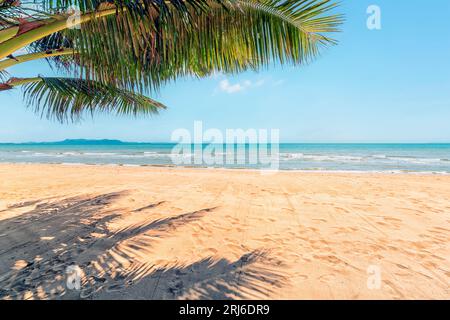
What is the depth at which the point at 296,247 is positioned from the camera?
3268 mm

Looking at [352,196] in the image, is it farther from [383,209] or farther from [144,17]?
[144,17]

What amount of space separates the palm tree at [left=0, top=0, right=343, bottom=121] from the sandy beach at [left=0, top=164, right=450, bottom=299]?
203 centimetres

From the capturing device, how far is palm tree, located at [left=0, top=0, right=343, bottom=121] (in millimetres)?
2146

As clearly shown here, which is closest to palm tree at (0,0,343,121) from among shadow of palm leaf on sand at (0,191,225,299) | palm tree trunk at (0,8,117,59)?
palm tree trunk at (0,8,117,59)

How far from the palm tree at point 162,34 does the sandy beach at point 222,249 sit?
6.65ft

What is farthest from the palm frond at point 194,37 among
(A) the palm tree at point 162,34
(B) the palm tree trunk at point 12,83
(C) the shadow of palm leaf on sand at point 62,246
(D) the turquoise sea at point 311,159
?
(D) the turquoise sea at point 311,159

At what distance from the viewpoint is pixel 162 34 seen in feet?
8.15

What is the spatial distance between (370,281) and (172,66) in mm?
3164

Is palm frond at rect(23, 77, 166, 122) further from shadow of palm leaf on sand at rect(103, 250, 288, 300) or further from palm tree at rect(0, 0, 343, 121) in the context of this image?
shadow of palm leaf on sand at rect(103, 250, 288, 300)

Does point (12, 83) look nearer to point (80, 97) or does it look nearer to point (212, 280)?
point (80, 97)

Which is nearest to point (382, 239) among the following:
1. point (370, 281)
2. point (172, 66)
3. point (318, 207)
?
point (370, 281)

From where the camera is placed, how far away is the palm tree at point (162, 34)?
2146mm

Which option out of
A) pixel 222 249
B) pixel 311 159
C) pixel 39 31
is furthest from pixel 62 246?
pixel 311 159

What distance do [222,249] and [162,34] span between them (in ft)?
8.54
